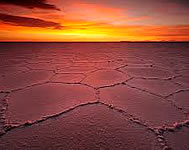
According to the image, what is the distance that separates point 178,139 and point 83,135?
419mm

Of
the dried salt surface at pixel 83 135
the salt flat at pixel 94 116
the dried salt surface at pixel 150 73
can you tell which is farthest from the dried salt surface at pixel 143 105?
the dried salt surface at pixel 150 73

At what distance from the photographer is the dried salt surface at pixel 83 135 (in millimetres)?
632

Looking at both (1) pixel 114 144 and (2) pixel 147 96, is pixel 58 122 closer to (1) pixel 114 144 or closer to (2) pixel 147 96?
(1) pixel 114 144

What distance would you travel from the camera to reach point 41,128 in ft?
2.40

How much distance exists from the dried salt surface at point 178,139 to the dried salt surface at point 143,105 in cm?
7

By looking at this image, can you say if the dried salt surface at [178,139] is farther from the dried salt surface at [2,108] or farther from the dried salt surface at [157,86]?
the dried salt surface at [2,108]

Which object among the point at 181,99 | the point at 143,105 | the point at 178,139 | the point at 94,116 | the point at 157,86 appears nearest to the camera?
the point at 178,139

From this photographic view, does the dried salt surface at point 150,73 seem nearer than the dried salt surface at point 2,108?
No

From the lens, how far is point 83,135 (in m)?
0.69

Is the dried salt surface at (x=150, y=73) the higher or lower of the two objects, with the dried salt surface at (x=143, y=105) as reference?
higher

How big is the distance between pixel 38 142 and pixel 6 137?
0.49 feet

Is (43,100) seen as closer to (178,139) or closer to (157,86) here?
(178,139)

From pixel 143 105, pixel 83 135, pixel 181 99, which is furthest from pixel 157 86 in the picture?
pixel 83 135

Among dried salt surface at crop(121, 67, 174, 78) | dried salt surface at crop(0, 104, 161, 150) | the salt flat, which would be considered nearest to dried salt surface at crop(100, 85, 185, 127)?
the salt flat
